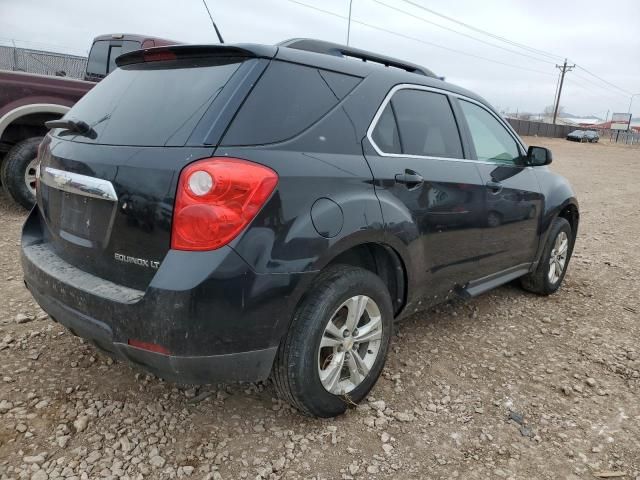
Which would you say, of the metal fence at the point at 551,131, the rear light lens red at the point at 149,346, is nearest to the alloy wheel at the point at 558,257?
the rear light lens red at the point at 149,346

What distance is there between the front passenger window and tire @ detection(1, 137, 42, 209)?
4728 mm

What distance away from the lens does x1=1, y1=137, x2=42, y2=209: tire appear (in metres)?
5.63

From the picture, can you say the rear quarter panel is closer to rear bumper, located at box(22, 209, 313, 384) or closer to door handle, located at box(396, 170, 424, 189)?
door handle, located at box(396, 170, 424, 189)

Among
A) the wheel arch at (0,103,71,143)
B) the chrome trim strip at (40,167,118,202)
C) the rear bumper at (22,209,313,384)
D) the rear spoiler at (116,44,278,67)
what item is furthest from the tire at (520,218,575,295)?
the wheel arch at (0,103,71,143)

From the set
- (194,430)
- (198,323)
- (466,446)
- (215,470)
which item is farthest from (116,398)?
(466,446)

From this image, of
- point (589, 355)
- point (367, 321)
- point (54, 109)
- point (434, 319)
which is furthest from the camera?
point (54, 109)

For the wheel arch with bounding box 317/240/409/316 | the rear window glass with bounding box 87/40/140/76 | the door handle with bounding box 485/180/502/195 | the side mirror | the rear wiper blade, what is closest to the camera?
the rear wiper blade

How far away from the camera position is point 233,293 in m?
1.99

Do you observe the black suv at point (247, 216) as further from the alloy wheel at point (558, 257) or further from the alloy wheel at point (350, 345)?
the alloy wheel at point (558, 257)

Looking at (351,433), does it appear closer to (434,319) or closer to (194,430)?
(194,430)

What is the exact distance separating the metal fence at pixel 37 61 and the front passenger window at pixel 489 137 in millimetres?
11927

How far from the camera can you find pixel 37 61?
612 inches

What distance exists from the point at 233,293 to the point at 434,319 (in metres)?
2.30

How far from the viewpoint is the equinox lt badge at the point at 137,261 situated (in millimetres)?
2038
